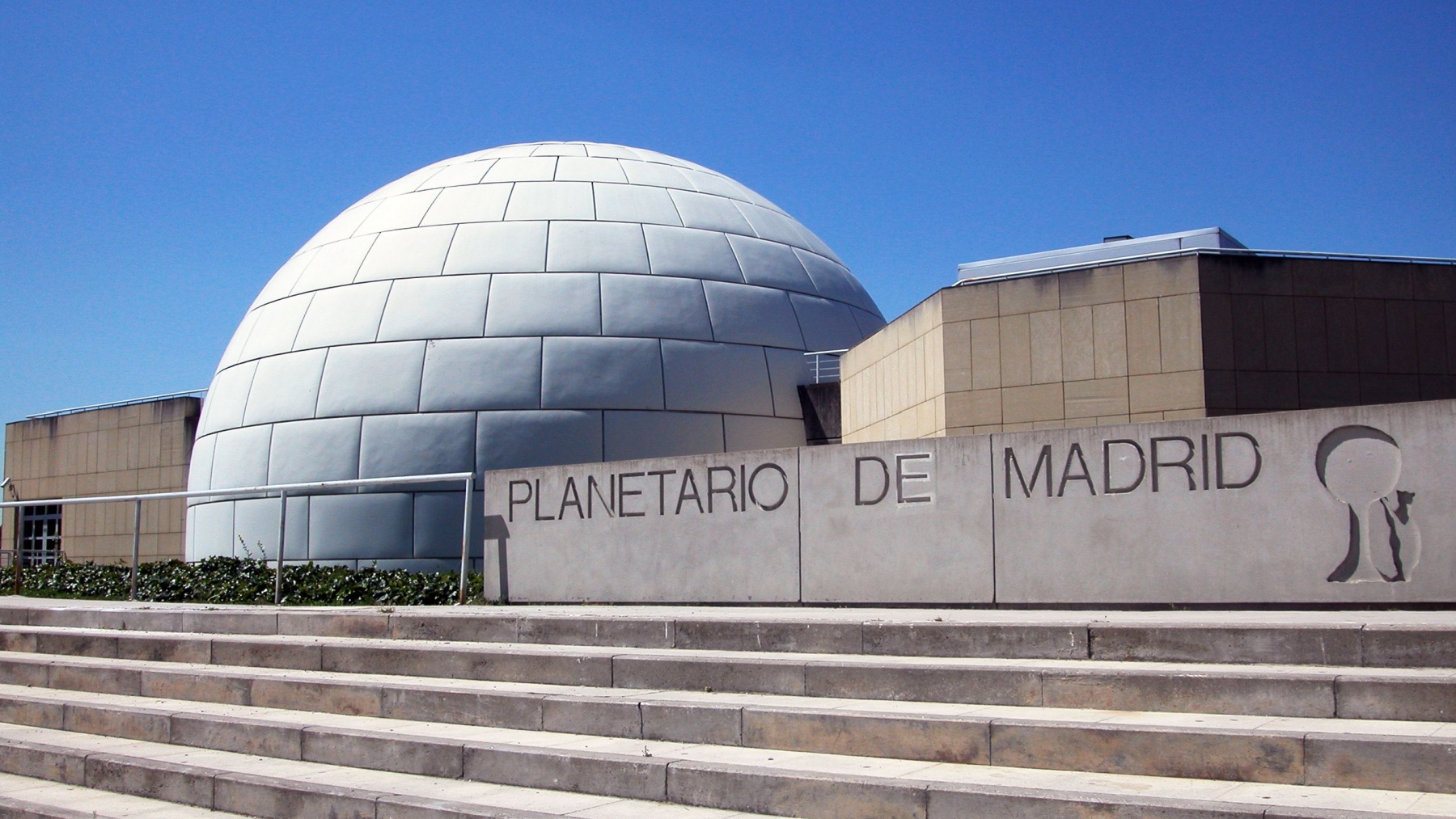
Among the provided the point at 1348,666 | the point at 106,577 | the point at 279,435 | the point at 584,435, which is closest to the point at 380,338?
the point at 279,435

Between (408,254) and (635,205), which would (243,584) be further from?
(635,205)

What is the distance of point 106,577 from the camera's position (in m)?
16.7

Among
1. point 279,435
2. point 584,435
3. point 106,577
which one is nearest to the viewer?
point 106,577

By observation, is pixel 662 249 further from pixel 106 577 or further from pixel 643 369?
pixel 106 577

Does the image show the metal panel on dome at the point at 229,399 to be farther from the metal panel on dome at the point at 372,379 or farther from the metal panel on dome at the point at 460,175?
the metal panel on dome at the point at 460,175

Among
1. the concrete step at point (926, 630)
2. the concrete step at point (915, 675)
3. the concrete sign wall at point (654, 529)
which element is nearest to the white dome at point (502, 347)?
the concrete sign wall at point (654, 529)

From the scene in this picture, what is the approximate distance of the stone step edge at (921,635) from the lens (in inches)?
263

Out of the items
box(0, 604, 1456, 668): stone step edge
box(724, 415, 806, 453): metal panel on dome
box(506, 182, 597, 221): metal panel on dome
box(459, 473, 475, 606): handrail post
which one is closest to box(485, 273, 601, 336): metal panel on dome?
box(506, 182, 597, 221): metal panel on dome

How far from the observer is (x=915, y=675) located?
7.41 m

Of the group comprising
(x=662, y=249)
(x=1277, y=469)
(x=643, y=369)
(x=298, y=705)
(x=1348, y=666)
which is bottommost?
(x=298, y=705)

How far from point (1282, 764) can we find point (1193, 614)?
2.65 meters

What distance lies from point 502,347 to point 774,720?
1229cm

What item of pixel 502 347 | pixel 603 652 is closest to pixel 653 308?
pixel 502 347

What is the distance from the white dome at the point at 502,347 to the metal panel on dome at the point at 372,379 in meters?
0.03
